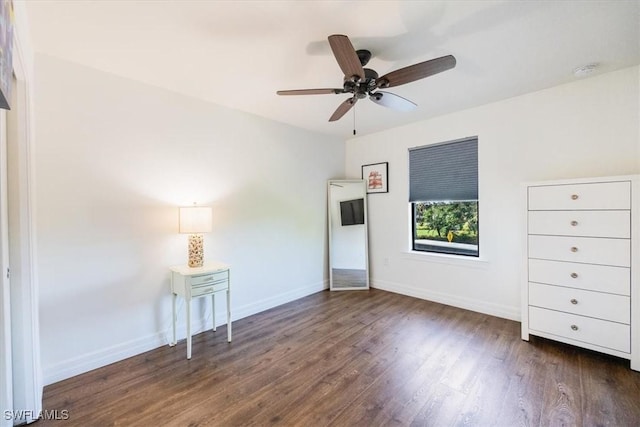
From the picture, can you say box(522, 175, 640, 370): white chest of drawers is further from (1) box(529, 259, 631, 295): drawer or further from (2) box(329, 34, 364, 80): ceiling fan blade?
(2) box(329, 34, 364, 80): ceiling fan blade

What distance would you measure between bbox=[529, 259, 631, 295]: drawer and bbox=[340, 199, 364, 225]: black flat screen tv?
227 cm

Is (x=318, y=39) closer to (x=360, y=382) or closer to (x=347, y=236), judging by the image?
(x=360, y=382)

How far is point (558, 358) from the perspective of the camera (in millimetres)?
2287

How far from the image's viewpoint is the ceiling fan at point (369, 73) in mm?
1612

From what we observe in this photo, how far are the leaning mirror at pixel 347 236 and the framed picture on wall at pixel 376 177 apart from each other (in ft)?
0.37

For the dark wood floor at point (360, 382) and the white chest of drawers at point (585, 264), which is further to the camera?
the white chest of drawers at point (585, 264)

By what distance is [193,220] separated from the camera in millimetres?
2514

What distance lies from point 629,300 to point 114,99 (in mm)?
4411

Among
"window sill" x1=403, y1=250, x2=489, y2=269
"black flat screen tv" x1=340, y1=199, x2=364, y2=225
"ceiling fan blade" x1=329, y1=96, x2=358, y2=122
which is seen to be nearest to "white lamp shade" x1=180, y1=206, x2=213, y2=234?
"ceiling fan blade" x1=329, y1=96, x2=358, y2=122

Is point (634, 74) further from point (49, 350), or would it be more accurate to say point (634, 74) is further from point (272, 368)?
point (49, 350)

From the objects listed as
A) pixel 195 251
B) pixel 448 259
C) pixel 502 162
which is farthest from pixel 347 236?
pixel 195 251

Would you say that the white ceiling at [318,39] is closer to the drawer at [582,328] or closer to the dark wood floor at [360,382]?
the drawer at [582,328]

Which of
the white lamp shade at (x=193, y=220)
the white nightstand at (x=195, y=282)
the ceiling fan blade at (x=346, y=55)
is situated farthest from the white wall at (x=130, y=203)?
the ceiling fan blade at (x=346, y=55)

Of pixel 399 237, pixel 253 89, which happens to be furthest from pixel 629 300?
pixel 253 89
